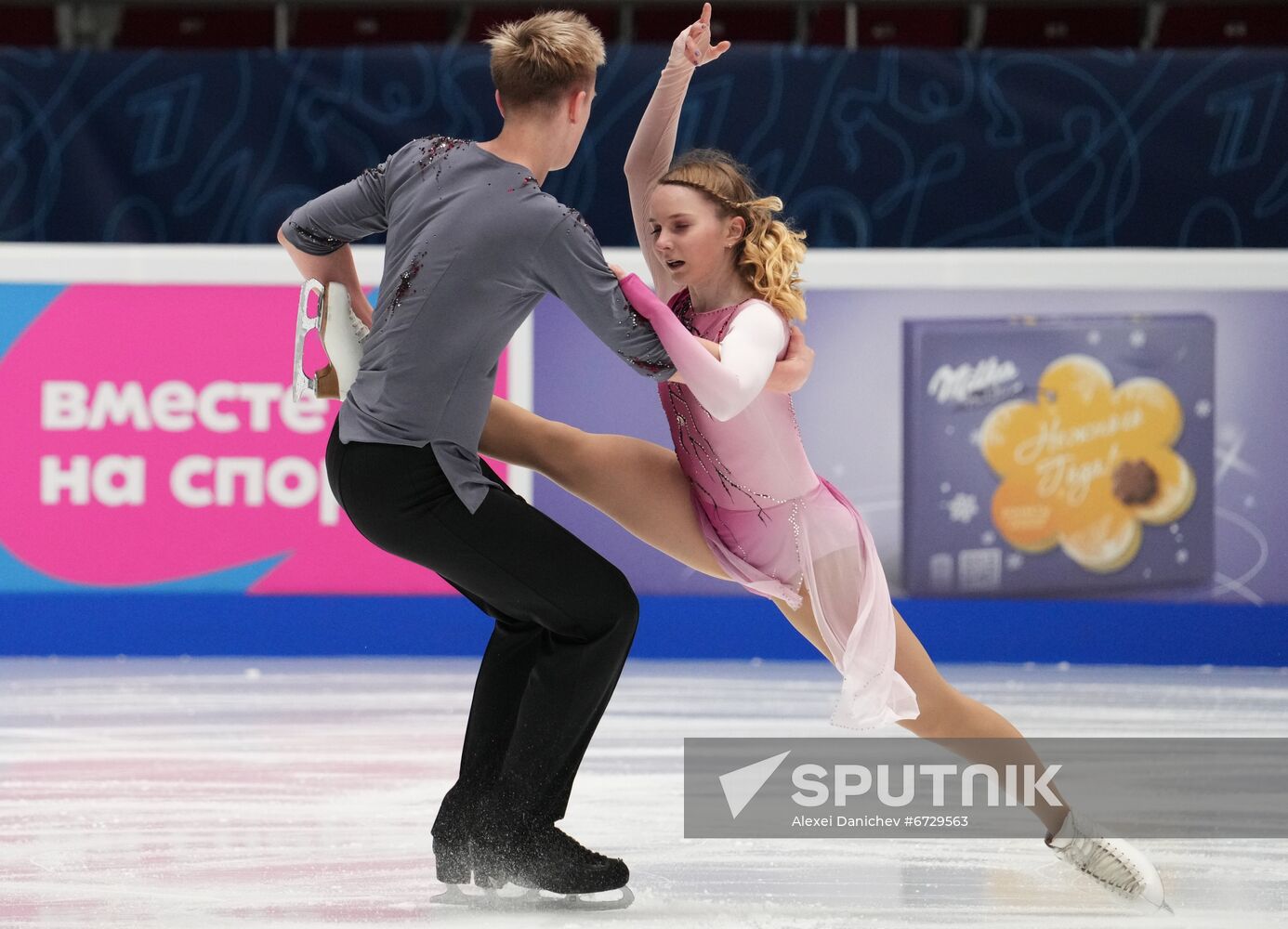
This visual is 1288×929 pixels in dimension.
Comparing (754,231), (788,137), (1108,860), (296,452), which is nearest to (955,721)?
(1108,860)

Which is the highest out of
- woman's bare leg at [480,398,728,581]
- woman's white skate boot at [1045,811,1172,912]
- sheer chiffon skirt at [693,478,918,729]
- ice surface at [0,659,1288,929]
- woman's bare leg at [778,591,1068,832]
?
Result: woman's bare leg at [480,398,728,581]

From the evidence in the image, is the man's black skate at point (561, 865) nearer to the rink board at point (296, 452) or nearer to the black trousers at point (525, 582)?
the black trousers at point (525, 582)

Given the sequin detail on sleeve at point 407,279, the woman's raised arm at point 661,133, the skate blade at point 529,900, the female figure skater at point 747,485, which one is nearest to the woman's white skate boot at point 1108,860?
the female figure skater at point 747,485

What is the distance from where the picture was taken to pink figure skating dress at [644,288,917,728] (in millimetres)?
2279

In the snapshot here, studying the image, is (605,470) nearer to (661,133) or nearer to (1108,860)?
(661,133)

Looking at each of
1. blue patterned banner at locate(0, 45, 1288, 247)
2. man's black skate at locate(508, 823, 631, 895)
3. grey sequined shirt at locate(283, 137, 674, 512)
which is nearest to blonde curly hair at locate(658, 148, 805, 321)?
grey sequined shirt at locate(283, 137, 674, 512)

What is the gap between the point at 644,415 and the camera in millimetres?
4570

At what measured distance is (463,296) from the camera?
1.98 metres

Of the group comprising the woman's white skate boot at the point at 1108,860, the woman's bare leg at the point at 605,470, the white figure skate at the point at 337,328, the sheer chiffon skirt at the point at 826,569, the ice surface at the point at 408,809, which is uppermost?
the white figure skate at the point at 337,328

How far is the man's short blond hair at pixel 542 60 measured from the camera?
2.00 metres

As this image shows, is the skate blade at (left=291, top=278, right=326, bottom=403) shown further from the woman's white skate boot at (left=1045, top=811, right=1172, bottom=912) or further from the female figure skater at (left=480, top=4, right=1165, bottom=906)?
the woman's white skate boot at (left=1045, top=811, right=1172, bottom=912)

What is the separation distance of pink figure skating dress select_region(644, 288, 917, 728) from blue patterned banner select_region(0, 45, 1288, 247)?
292 cm

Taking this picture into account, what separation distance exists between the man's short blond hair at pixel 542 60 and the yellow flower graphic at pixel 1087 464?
8.82 ft

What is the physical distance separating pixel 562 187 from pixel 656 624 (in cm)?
148
